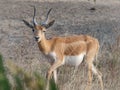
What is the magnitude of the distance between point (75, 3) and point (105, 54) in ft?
47.2

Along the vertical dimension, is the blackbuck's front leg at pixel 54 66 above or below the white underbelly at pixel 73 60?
below

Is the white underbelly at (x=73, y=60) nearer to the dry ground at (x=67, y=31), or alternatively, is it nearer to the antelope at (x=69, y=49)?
the antelope at (x=69, y=49)

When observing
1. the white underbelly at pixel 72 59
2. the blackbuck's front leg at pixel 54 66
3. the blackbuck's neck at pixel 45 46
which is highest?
the blackbuck's neck at pixel 45 46

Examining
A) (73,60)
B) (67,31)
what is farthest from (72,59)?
(67,31)

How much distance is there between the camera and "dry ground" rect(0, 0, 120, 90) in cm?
693

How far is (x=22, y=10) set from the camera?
2019cm

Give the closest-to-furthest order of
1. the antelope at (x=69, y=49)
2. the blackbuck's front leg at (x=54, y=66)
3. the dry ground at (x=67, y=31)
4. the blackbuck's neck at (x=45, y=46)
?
the dry ground at (x=67, y=31) < the blackbuck's front leg at (x=54, y=66) < the antelope at (x=69, y=49) < the blackbuck's neck at (x=45, y=46)

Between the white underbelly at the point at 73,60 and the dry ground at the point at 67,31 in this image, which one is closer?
the dry ground at the point at 67,31

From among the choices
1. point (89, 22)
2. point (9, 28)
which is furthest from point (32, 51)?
point (89, 22)

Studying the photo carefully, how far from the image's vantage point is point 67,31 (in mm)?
14594

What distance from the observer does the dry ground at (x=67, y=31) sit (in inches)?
273

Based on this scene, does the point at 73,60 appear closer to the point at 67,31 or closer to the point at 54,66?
the point at 54,66

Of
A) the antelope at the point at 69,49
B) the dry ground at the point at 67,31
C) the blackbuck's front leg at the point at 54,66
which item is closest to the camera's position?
the dry ground at the point at 67,31

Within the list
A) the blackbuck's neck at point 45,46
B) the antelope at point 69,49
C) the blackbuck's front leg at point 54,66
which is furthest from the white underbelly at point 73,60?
the blackbuck's neck at point 45,46
